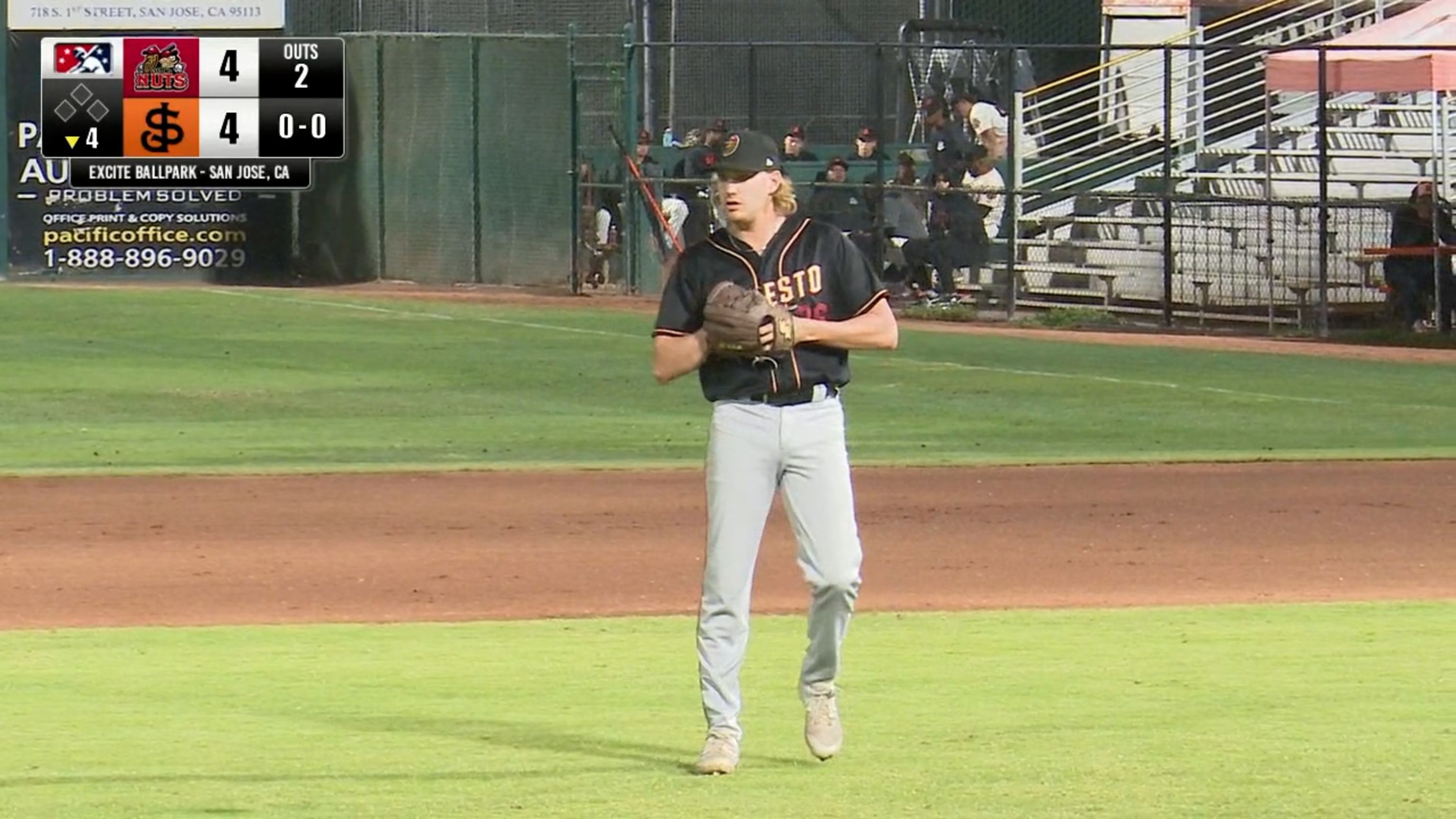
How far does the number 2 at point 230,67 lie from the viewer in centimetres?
3372

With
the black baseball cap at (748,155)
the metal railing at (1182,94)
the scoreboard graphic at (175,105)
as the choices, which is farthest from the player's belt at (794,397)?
the scoreboard graphic at (175,105)

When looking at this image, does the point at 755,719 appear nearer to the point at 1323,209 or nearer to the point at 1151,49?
the point at 1323,209

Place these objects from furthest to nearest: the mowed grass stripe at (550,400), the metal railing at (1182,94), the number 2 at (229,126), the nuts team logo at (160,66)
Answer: the number 2 at (229,126)
the nuts team logo at (160,66)
the metal railing at (1182,94)
the mowed grass stripe at (550,400)

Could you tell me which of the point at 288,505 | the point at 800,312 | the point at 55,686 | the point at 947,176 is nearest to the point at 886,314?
the point at 800,312

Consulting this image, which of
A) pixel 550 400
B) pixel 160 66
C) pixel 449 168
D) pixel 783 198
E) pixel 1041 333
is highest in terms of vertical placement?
pixel 160 66

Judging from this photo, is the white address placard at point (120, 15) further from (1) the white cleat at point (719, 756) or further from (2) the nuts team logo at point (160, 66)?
(1) the white cleat at point (719, 756)

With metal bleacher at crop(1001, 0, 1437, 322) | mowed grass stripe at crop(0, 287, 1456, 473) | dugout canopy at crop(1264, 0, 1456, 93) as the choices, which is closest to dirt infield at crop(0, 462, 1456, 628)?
mowed grass stripe at crop(0, 287, 1456, 473)

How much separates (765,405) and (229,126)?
27868 millimetres

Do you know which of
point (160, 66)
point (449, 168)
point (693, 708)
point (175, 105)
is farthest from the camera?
point (449, 168)

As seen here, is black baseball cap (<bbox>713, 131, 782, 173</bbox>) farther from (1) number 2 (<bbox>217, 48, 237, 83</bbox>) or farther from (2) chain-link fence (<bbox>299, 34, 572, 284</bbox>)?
(1) number 2 (<bbox>217, 48, 237, 83</bbox>)

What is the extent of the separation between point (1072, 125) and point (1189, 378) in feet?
37.2

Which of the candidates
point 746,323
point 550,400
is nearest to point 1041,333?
point 550,400

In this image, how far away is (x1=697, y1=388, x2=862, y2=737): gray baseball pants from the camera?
7.03 metres

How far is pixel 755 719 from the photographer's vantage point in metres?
8.13
